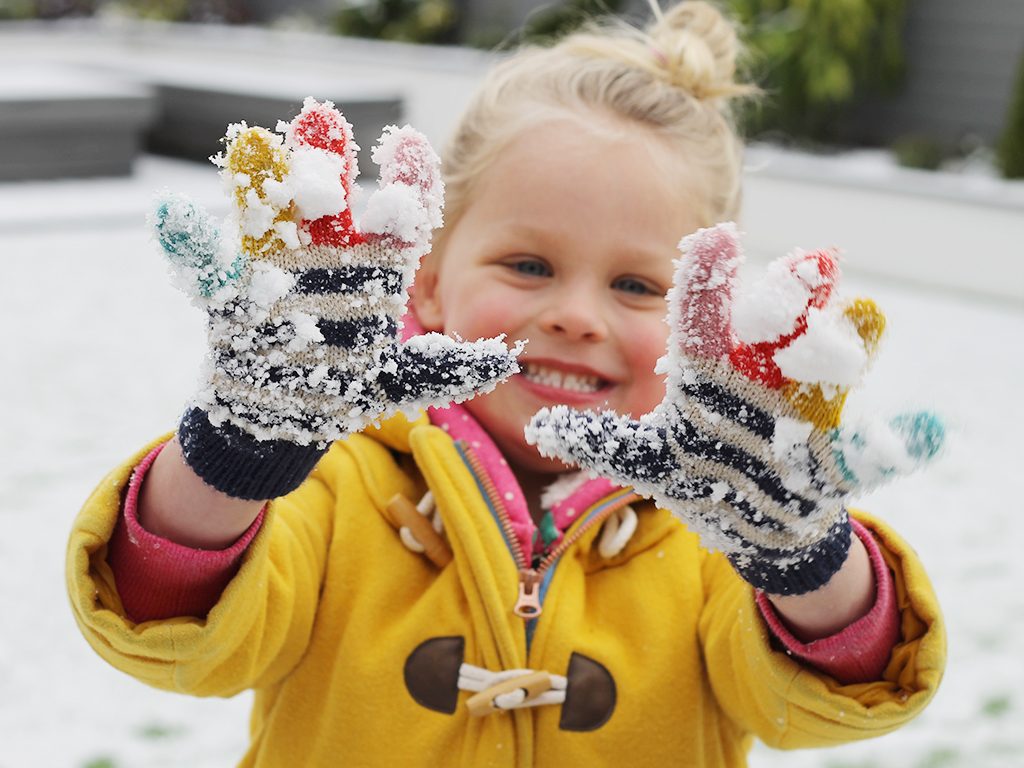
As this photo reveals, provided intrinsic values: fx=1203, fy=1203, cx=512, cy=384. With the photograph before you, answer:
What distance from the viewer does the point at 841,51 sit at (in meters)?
7.74

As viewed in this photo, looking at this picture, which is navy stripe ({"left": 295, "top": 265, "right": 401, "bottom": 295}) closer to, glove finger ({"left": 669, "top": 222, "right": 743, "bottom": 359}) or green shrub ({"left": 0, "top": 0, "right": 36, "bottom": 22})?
glove finger ({"left": 669, "top": 222, "right": 743, "bottom": 359})

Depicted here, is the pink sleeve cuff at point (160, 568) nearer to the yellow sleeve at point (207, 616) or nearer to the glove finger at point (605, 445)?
the yellow sleeve at point (207, 616)

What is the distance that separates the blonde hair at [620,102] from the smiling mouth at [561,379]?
8.8 inches

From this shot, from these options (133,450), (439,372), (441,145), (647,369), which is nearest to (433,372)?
(439,372)

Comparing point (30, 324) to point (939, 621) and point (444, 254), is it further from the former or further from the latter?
point (939, 621)

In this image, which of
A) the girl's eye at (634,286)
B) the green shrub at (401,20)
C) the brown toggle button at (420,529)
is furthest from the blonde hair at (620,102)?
the green shrub at (401,20)

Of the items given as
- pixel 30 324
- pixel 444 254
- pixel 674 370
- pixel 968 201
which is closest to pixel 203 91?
pixel 30 324

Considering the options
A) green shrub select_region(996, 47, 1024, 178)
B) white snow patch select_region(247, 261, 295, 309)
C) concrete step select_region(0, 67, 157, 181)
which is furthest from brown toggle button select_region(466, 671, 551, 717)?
concrete step select_region(0, 67, 157, 181)

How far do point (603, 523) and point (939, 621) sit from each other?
0.36 metres

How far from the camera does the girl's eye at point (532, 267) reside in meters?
1.25

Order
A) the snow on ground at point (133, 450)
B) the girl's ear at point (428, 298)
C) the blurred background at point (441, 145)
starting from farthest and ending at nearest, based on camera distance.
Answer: the blurred background at point (441, 145) → the snow on ground at point (133, 450) → the girl's ear at point (428, 298)

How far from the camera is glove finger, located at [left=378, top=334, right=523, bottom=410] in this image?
0.88 meters

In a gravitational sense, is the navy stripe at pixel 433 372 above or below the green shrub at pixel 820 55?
above

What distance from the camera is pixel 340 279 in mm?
864
